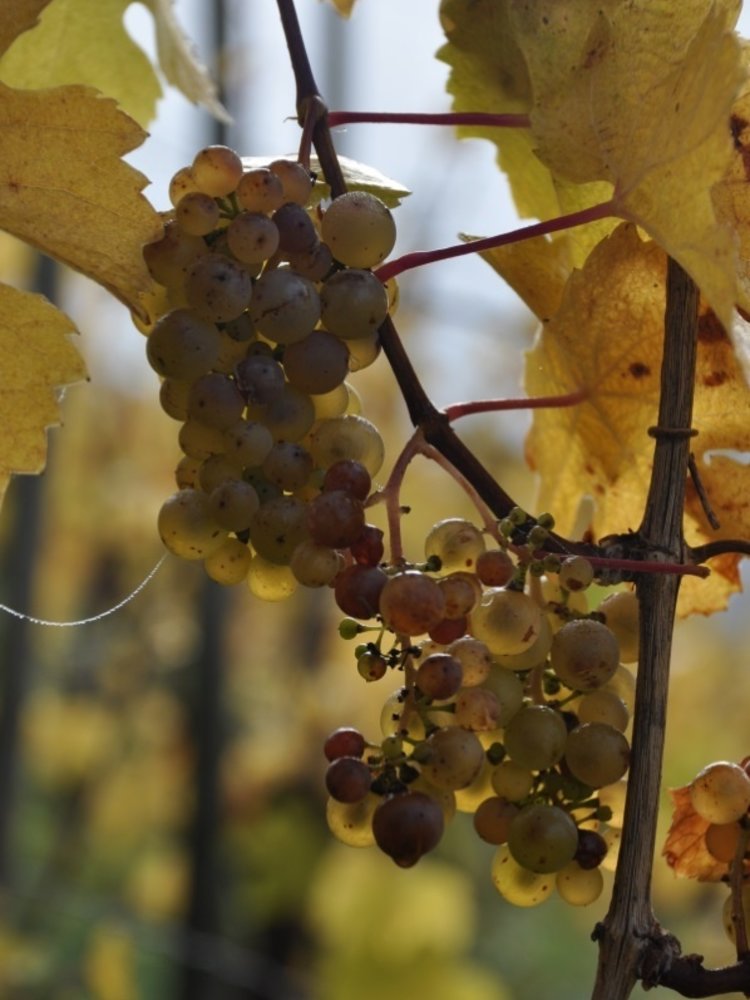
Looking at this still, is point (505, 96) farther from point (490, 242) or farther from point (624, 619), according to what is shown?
point (624, 619)

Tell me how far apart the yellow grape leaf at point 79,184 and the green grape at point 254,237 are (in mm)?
39

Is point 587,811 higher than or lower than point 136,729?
lower

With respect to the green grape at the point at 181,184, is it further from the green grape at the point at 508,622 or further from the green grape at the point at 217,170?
the green grape at the point at 508,622

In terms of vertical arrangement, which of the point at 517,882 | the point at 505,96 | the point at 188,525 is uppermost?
the point at 505,96

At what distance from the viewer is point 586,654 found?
44 cm

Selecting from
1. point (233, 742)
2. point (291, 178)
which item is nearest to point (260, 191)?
point (291, 178)

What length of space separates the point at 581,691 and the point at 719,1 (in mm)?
234

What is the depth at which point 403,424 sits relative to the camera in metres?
4.08

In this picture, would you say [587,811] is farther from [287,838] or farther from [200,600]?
[287,838]

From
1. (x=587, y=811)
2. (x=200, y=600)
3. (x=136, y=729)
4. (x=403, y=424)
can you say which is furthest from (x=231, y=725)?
(x=587, y=811)

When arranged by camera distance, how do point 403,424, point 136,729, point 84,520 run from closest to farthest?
point 84,520, point 136,729, point 403,424

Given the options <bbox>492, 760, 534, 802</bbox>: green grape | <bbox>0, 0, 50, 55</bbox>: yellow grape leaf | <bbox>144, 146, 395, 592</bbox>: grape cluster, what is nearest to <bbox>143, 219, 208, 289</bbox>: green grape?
<bbox>144, 146, 395, 592</bbox>: grape cluster

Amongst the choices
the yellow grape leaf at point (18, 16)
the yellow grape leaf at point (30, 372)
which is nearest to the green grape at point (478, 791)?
the yellow grape leaf at point (30, 372)

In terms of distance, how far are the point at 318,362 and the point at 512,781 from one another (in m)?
0.16
